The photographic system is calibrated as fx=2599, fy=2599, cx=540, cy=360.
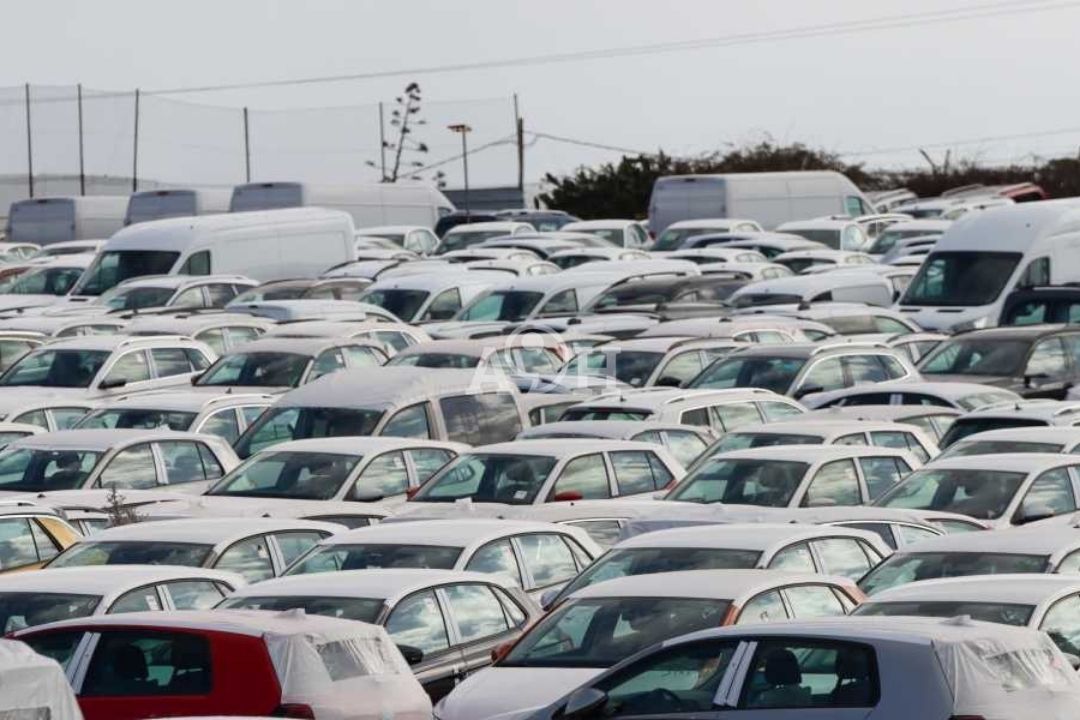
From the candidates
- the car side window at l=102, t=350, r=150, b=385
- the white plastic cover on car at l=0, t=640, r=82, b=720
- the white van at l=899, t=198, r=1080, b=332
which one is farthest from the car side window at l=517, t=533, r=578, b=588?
the white van at l=899, t=198, r=1080, b=332

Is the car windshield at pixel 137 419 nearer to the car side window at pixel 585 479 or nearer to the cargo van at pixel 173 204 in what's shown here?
the car side window at pixel 585 479

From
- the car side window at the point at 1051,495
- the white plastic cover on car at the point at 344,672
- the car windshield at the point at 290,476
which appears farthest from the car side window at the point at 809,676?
the car windshield at the point at 290,476

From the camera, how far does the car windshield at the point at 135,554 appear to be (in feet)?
49.4

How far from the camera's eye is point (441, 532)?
14.7 meters

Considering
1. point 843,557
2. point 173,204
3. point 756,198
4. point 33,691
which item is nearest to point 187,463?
point 843,557

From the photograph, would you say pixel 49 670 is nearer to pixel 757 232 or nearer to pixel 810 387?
pixel 810 387

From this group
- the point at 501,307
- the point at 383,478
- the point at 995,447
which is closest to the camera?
the point at 383,478

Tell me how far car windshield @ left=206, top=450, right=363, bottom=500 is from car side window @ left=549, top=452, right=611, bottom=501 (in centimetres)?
167

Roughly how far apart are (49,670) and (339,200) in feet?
144

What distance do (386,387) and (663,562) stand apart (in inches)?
338

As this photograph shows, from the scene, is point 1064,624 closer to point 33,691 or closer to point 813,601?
point 813,601

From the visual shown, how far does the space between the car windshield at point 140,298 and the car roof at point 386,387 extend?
40.4 ft

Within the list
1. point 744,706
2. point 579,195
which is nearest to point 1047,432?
point 744,706

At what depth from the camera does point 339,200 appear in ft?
171
